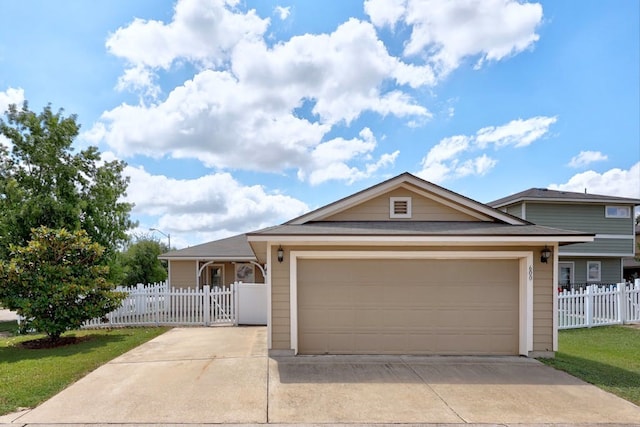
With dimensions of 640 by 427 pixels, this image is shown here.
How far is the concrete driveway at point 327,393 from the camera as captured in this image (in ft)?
15.4

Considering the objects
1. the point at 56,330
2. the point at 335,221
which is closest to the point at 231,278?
the point at 56,330

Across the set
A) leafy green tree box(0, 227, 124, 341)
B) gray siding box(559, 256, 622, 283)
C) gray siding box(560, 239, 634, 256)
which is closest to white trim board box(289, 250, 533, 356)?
leafy green tree box(0, 227, 124, 341)

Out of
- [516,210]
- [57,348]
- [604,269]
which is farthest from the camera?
[604,269]

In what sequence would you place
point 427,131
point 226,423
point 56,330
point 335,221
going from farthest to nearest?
point 427,131, point 56,330, point 335,221, point 226,423

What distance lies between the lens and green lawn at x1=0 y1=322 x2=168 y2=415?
540 cm

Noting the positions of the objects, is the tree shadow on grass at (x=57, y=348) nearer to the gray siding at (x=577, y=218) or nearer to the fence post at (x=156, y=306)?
the fence post at (x=156, y=306)


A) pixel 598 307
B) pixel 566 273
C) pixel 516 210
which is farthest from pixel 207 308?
pixel 566 273

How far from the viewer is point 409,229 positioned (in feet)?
24.9

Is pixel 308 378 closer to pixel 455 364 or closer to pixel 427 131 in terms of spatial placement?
pixel 455 364

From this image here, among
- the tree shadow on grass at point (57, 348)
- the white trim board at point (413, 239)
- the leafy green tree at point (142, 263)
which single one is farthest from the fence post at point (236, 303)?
the leafy green tree at point (142, 263)

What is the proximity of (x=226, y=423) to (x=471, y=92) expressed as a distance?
12.0 metres

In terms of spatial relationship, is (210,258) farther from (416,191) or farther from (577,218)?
(577,218)

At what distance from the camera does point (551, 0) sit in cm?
961

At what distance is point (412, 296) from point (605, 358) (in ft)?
13.8
